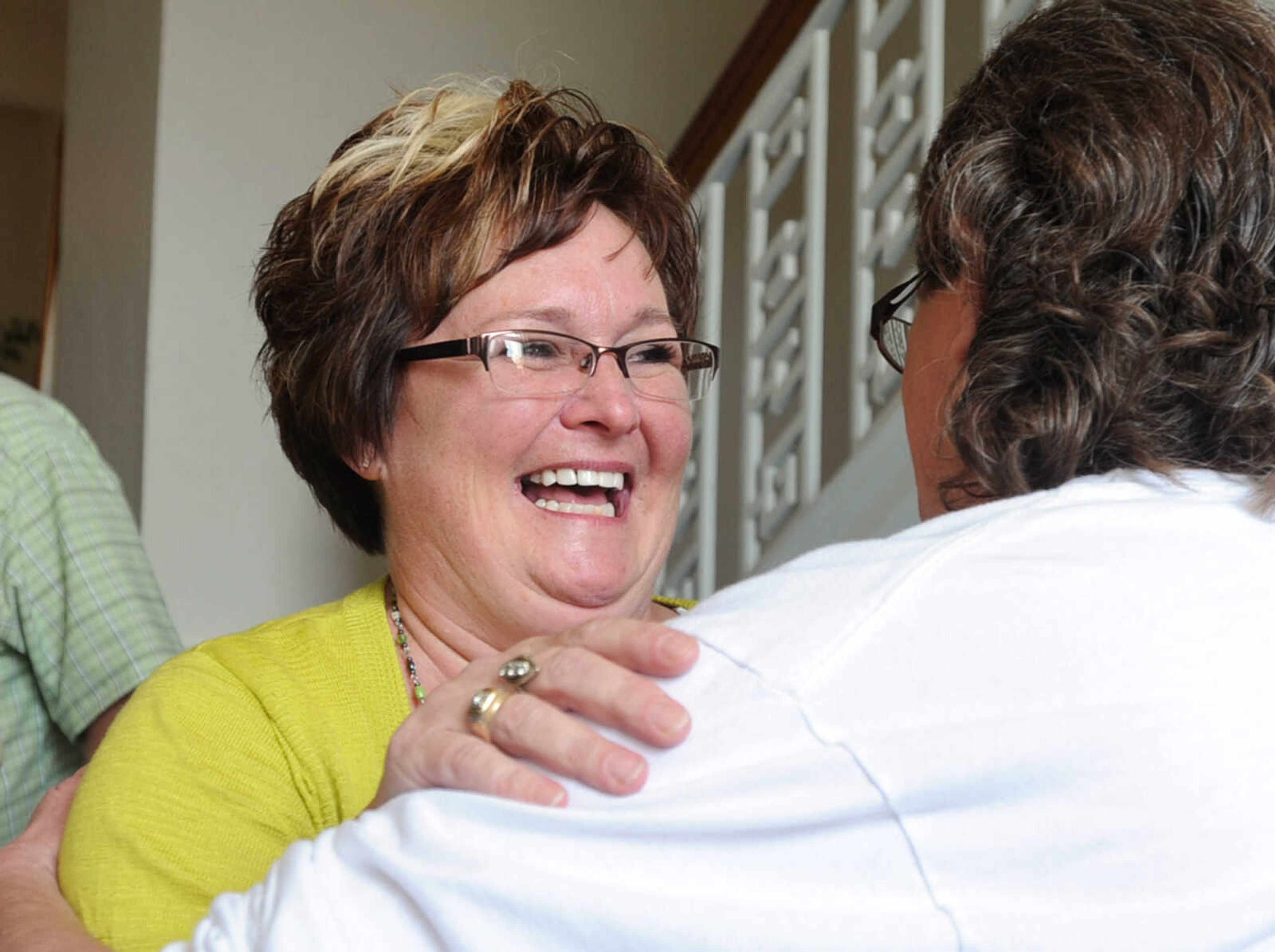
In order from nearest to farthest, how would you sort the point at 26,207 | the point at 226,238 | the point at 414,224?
the point at 414,224 → the point at 226,238 → the point at 26,207

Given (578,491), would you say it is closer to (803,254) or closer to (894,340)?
(894,340)

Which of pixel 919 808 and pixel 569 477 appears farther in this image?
pixel 569 477

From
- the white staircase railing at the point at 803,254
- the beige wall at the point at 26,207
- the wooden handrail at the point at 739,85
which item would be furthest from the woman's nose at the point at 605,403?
the beige wall at the point at 26,207

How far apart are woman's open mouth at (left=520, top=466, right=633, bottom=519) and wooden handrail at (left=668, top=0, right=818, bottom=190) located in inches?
69.0

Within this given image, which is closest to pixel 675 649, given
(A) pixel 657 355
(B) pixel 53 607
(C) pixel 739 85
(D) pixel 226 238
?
(A) pixel 657 355

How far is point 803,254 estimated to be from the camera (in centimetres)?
338

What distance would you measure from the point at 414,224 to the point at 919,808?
928 millimetres

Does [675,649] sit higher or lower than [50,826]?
higher

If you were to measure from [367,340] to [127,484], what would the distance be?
2620mm

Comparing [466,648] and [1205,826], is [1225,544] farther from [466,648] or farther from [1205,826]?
[466,648]

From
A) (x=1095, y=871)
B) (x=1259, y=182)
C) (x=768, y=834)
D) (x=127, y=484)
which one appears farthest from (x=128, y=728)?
(x=127, y=484)

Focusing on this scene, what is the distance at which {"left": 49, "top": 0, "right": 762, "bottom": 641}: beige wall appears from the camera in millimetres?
3768

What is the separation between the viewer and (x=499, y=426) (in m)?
1.48

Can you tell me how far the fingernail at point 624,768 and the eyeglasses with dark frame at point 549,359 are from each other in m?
0.78
